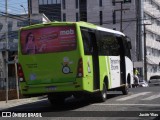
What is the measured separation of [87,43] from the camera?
17.6m

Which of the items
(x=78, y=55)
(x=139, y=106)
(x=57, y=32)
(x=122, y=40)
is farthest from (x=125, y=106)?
(x=122, y=40)

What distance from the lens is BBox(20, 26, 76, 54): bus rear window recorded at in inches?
665

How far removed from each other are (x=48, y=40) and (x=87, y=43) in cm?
163

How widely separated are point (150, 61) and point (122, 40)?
6826 centimetres

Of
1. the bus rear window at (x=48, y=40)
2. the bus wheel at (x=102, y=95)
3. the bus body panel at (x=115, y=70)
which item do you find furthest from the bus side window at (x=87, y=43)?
the bus body panel at (x=115, y=70)

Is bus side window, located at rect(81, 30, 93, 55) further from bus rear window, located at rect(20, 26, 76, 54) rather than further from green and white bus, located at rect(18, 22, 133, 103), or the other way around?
bus rear window, located at rect(20, 26, 76, 54)

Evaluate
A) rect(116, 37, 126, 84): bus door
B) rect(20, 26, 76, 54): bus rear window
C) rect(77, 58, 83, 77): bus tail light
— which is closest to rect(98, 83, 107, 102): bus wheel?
rect(77, 58, 83, 77): bus tail light

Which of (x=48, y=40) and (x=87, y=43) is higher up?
(x=48, y=40)

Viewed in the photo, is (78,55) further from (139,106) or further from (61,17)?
(61,17)

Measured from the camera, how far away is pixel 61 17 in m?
92.9

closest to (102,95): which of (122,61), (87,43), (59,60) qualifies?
(87,43)

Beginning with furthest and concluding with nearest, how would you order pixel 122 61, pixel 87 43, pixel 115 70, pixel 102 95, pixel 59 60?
pixel 122 61 → pixel 115 70 → pixel 102 95 → pixel 87 43 → pixel 59 60

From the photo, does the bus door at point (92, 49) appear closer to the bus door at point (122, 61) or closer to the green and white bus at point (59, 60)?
the green and white bus at point (59, 60)

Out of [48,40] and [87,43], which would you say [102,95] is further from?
[48,40]
